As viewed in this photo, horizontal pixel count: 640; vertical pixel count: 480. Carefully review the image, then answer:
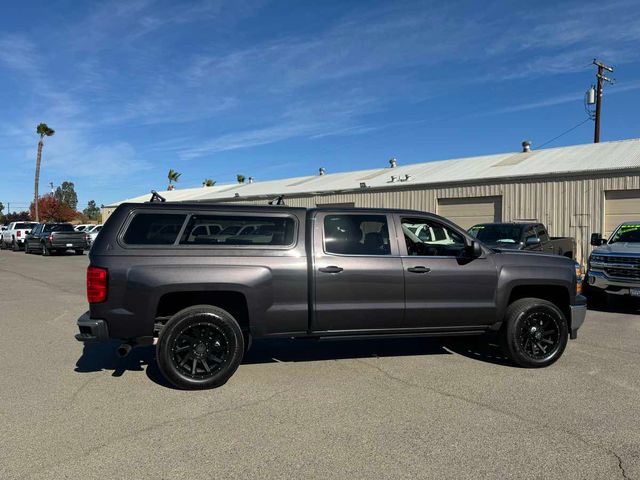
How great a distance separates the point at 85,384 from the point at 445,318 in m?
3.89

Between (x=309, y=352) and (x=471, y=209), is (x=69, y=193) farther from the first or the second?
(x=309, y=352)

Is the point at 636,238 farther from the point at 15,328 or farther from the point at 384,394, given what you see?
the point at 15,328

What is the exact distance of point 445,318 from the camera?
584 cm

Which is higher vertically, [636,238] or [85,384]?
[636,238]

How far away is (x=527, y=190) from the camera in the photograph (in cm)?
1988

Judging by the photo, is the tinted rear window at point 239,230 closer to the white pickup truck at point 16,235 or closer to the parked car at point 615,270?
the parked car at point 615,270

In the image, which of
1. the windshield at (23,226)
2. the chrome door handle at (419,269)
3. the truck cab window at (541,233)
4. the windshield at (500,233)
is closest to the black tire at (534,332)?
the chrome door handle at (419,269)

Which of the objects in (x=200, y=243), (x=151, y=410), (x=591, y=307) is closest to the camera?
(x=151, y=410)

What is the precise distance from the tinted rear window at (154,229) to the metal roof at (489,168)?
668 inches

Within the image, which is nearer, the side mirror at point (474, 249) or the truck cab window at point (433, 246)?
the side mirror at point (474, 249)

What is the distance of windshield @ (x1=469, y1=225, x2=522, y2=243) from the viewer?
12.6m

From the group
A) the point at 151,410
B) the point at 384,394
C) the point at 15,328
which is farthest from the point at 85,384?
the point at 15,328

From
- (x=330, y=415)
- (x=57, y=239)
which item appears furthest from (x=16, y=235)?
(x=330, y=415)

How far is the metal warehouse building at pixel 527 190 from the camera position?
18.1m
